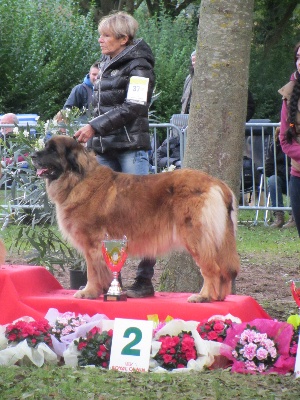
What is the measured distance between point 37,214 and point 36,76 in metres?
13.1

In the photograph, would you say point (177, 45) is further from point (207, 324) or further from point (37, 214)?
point (207, 324)

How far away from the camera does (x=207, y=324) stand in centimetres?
505

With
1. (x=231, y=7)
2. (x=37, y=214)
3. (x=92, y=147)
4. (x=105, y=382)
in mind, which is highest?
(x=231, y=7)

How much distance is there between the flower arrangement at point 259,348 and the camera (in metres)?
4.77

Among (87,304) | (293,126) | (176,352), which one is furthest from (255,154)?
(176,352)

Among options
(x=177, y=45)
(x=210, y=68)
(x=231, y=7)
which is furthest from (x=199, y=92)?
(x=177, y=45)

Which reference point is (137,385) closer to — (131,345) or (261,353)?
(131,345)

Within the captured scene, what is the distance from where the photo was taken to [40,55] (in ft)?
65.5

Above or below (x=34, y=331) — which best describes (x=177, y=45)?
above

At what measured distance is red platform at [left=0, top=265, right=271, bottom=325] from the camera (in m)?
5.42

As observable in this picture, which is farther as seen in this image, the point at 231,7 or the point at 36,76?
the point at 36,76

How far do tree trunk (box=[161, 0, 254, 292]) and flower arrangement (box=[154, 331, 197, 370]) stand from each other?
1659 millimetres

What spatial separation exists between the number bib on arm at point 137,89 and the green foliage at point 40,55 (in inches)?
541

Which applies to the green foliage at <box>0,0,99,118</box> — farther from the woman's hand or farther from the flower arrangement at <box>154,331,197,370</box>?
the flower arrangement at <box>154,331,197,370</box>
